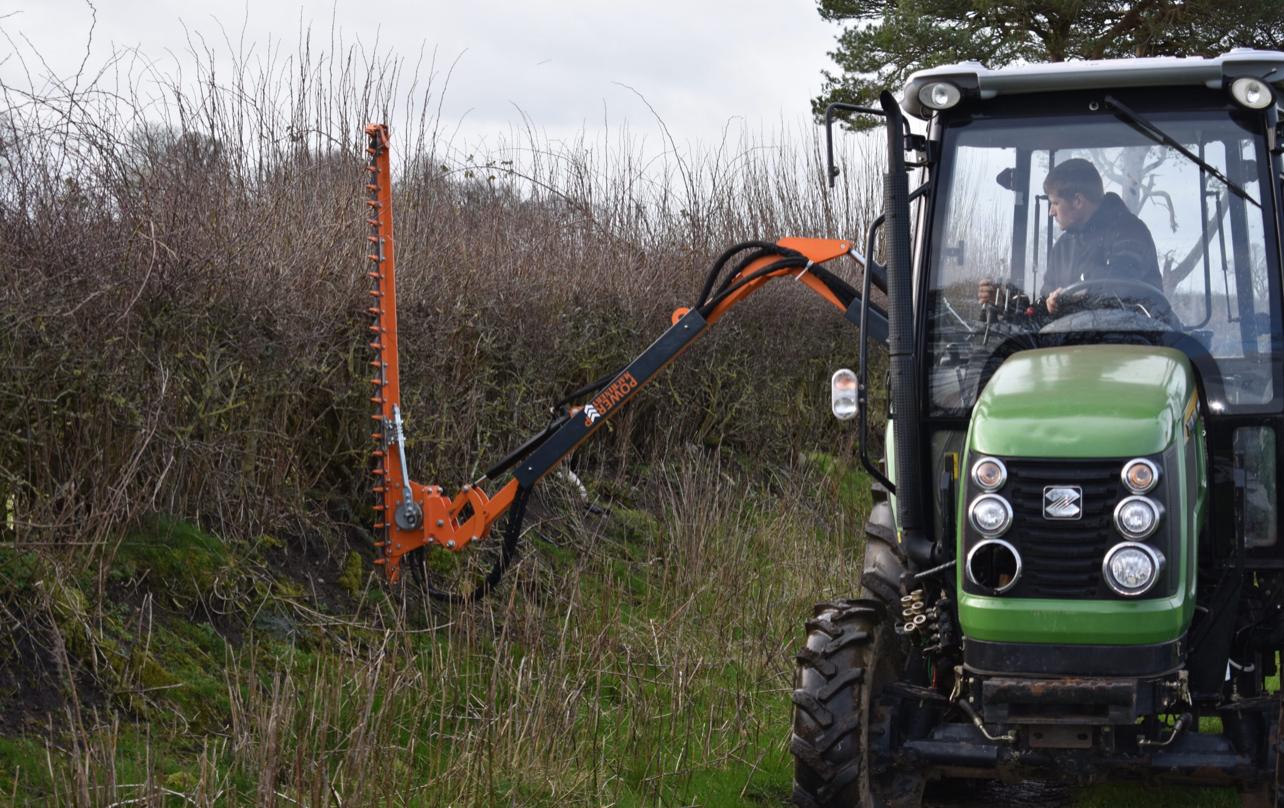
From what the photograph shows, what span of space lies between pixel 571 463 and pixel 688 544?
69.9 inches

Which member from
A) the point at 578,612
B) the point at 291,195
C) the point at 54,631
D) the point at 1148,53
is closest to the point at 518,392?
the point at 291,195

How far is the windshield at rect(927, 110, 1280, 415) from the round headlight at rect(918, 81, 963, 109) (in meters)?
0.15

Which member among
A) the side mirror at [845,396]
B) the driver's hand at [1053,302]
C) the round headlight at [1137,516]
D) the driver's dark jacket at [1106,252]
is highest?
the driver's dark jacket at [1106,252]

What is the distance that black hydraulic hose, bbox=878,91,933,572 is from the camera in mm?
4270

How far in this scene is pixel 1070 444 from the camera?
390cm

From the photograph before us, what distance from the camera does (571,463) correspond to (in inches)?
360

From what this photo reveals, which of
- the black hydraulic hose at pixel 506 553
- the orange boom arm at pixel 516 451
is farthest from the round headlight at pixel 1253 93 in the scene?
the black hydraulic hose at pixel 506 553

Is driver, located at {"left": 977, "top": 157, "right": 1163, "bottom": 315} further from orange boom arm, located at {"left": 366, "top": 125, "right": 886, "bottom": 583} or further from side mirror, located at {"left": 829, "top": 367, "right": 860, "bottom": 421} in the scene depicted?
orange boom arm, located at {"left": 366, "top": 125, "right": 886, "bottom": 583}

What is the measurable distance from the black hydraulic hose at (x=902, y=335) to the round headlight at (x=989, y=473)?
0.36 m

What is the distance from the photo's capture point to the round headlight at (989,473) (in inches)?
156

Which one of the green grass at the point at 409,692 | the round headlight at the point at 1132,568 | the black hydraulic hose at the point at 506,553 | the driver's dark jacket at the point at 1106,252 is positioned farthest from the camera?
the black hydraulic hose at the point at 506,553

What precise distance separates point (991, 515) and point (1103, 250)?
106 cm

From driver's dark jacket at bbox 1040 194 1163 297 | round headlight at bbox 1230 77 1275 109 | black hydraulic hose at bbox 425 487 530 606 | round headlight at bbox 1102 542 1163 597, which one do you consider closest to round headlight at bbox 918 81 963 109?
driver's dark jacket at bbox 1040 194 1163 297

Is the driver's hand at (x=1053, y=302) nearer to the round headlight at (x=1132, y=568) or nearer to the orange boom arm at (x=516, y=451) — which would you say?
the round headlight at (x=1132, y=568)
